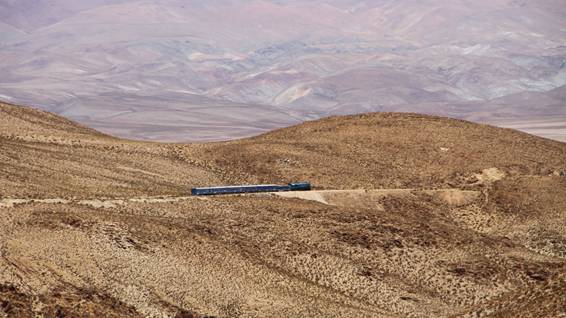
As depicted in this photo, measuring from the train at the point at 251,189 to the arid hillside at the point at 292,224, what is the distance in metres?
1.22

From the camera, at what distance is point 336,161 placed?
75250 mm

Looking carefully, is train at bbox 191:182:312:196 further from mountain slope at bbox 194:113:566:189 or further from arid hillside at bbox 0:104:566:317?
mountain slope at bbox 194:113:566:189

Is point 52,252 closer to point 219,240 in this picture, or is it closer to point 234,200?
point 219,240

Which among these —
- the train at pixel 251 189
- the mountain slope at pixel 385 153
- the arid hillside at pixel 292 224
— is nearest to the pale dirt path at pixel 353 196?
the arid hillside at pixel 292 224

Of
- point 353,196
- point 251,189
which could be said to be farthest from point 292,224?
point 353,196

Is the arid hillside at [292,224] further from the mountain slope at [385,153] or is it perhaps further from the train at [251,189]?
the train at [251,189]

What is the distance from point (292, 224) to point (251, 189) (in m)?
9.10

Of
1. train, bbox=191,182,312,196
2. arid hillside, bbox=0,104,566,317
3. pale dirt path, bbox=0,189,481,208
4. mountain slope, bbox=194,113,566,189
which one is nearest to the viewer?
arid hillside, bbox=0,104,566,317

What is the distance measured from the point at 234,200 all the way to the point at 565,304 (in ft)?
98.0

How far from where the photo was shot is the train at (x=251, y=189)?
2405 inches

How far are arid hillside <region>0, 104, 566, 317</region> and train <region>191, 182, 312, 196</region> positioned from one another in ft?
4.01

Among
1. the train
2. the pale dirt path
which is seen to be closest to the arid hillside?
the pale dirt path

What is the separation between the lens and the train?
200 ft

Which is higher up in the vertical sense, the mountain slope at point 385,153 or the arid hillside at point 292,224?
the mountain slope at point 385,153
